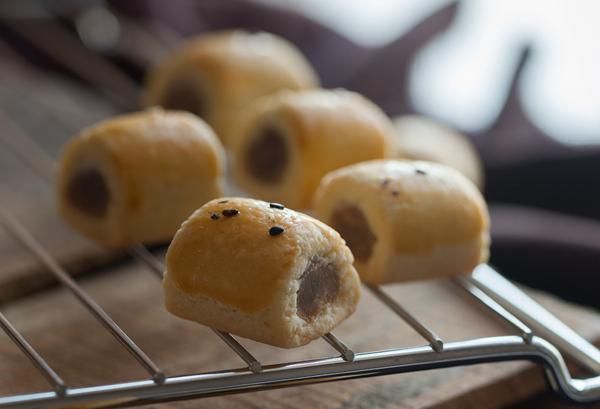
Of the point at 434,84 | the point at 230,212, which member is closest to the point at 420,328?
the point at 230,212

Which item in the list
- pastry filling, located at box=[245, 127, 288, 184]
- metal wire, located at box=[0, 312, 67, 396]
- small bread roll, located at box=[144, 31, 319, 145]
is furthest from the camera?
small bread roll, located at box=[144, 31, 319, 145]

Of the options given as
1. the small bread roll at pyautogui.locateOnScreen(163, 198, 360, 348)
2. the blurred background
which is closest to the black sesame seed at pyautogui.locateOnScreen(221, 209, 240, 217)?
the small bread roll at pyautogui.locateOnScreen(163, 198, 360, 348)

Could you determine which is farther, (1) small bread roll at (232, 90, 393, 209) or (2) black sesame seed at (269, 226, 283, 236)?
(1) small bread roll at (232, 90, 393, 209)

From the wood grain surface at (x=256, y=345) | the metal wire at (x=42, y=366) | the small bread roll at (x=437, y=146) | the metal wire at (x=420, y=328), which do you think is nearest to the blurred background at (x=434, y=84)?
the small bread roll at (x=437, y=146)

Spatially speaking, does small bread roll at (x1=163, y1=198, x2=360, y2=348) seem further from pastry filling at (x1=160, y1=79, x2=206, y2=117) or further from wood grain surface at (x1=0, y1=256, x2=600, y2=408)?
pastry filling at (x1=160, y1=79, x2=206, y2=117)

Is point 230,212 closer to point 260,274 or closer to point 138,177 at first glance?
point 260,274

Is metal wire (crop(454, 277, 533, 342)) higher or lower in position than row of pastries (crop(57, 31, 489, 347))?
lower

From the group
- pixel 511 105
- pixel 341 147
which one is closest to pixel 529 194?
pixel 511 105
